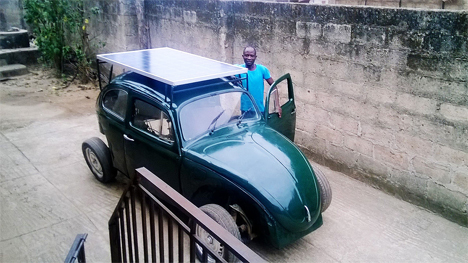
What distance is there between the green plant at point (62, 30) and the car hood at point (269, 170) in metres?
7.32

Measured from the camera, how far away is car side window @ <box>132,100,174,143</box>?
4.09 metres

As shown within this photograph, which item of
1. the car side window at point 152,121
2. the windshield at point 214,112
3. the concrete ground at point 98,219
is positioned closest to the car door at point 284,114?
the windshield at point 214,112

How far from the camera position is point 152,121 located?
14.3 ft

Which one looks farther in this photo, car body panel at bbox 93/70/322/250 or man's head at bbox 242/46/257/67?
man's head at bbox 242/46/257/67

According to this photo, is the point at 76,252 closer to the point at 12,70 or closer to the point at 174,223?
the point at 174,223

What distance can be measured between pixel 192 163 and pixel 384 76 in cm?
265

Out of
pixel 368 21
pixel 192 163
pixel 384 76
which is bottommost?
pixel 192 163

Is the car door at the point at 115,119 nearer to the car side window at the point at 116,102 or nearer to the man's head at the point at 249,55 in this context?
the car side window at the point at 116,102

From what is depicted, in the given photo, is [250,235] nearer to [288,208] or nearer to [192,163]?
[288,208]

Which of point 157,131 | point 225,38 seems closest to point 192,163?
point 157,131

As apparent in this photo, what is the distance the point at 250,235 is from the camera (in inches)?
144

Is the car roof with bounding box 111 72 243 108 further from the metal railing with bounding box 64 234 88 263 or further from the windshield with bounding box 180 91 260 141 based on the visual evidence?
the metal railing with bounding box 64 234 88 263

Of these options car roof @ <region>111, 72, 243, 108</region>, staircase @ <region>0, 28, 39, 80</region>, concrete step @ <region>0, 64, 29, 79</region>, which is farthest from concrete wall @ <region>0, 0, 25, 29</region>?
car roof @ <region>111, 72, 243, 108</region>

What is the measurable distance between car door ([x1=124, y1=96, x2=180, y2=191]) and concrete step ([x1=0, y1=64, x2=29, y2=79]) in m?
7.92
